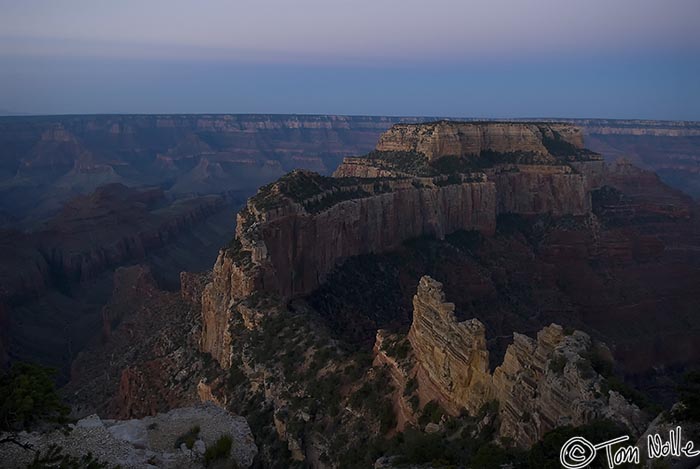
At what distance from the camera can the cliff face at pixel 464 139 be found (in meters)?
69.1

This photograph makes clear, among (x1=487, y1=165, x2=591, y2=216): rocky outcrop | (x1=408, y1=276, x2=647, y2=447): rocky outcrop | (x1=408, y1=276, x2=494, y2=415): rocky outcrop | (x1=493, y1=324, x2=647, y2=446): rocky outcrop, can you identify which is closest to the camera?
(x1=493, y1=324, x2=647, y2=446): rocky outcrop

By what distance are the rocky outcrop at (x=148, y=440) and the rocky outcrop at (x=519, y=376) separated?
727cm

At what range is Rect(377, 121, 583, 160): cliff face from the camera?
2719 inches

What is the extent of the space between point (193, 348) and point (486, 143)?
1881 inches

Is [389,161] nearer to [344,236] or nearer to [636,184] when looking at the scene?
[344,236]

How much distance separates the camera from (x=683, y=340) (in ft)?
169

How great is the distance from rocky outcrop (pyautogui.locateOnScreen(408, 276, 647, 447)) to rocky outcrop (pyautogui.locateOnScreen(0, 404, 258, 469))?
7.27m

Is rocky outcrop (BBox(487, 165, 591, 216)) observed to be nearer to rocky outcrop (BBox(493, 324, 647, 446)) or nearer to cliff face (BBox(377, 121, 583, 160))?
cliff face (BBox(377, 121, 583, 160))

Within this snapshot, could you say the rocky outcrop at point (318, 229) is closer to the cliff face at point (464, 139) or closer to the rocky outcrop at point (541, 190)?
the rocky outcrop at point (541, 190)

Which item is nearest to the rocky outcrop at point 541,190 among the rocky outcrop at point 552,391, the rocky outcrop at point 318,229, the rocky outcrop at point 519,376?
the rocky outcrop at point 318,229

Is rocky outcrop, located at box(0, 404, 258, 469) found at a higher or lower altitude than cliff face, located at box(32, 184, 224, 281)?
higher

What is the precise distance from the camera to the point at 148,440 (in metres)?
19.2

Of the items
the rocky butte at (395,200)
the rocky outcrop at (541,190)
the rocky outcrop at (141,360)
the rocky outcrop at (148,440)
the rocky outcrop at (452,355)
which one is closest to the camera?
the rocky outcrop at (148,440)

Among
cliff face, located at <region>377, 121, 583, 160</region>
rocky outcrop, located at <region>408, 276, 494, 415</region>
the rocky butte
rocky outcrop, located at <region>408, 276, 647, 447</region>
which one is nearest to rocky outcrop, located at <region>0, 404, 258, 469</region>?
rocky outcrop, located at <region>408, 276, 494, 415</region>
